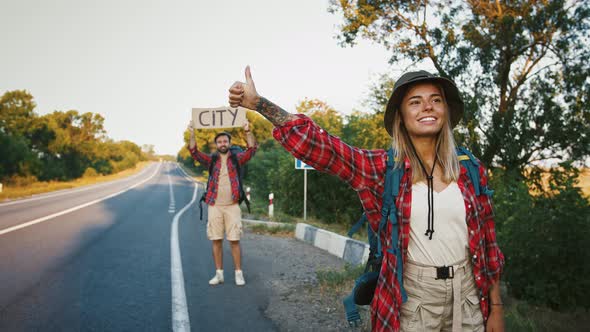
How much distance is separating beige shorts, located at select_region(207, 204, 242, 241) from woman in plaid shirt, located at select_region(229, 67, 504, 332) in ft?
13.1

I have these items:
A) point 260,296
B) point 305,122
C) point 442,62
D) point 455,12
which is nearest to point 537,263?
point 260,296

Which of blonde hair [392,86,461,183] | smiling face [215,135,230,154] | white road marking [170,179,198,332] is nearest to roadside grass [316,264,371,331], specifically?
white road marking [170,179,198,332]

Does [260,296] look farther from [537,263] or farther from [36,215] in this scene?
[36,215]

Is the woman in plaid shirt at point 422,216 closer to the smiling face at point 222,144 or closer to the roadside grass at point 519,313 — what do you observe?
the roadside grass at point 519,313

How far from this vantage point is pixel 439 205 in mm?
1981

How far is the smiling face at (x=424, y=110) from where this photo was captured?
6.86 ft

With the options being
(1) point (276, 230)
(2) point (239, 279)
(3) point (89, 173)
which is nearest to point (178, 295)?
(2) point (239, 279)

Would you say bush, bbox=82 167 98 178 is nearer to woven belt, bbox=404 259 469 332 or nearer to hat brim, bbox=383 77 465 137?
hat brim, bbox=383 77 465 137

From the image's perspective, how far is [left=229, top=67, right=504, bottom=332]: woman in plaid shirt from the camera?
6.35ft

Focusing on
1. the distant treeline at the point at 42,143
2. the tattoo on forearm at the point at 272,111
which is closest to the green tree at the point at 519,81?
the tattoo on forearm at the point at 272,111

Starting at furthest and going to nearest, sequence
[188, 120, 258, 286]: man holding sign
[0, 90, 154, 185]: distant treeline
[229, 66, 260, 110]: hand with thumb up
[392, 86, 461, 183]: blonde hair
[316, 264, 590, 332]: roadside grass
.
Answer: [0, 90, 154, 185]: distant treeline < [188, 120, 258, 286]: man holding sign < [316, 264, 590, 332]: roadside grass < [392, 86, 461, 183]: blonde hair < [229, 66, 260, 110]: hand with thumb up

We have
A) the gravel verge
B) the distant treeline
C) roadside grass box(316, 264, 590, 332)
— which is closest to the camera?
roadside grass box(316, 264, 590, 332)

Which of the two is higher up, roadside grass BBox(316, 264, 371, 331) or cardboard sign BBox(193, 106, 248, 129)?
cardboard sign BBox(193, 106, 248, 129)

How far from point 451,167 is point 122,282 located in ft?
16.9
